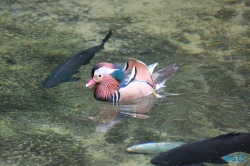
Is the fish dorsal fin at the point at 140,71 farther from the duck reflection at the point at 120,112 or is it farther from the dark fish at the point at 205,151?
the dark fish at the point at 205,151

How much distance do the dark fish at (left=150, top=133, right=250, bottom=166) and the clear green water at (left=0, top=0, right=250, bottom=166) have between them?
303 millimetres

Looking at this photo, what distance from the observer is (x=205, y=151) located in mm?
4996

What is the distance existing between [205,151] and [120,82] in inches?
77.5

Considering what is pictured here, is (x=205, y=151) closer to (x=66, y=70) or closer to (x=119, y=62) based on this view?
(x=66, y=70)

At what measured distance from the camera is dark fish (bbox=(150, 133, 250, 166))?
495cm

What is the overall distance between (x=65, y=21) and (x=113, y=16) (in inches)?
30.1

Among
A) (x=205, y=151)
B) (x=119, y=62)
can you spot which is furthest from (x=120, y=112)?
(x=205, y=151)

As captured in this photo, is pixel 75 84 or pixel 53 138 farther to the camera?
pixel 75 84

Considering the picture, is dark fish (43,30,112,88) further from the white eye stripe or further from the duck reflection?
the duck reflection

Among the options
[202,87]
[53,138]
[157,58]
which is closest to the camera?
[53,138]

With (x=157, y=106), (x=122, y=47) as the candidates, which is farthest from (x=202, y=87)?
→ (x=122, y=47)

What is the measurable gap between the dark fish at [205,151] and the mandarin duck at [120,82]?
1.70 meters

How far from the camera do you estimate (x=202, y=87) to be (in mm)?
6770

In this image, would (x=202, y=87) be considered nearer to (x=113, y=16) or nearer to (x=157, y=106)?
(x=157, y=106)
